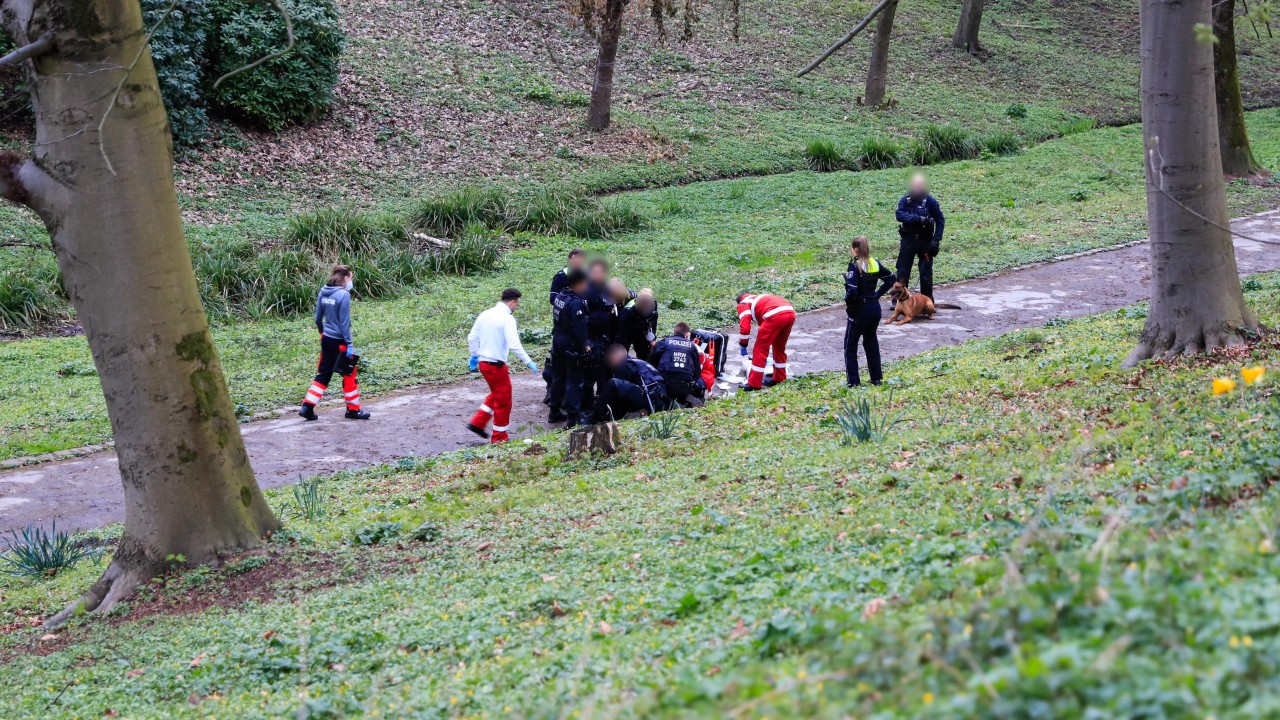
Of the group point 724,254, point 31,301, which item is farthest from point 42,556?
point 724,254

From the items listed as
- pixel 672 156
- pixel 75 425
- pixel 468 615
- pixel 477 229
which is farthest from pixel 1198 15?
pixel 672 156

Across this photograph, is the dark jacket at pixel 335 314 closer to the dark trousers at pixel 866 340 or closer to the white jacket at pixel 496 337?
the white jacket at pixel 496 337

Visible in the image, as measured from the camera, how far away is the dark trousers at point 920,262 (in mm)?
14953

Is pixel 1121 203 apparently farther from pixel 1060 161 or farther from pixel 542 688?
pixel 542 688

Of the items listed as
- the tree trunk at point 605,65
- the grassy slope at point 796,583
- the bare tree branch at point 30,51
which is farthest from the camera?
the tree trunk at point 605,65

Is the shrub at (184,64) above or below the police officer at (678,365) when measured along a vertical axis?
above

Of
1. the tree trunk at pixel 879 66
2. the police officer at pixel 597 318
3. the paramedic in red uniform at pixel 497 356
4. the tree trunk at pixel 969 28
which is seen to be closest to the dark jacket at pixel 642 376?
the police officer at pixel 597 318

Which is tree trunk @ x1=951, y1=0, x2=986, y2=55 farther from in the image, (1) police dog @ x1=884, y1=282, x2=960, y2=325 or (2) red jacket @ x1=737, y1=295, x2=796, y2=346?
(2) red jacket @ x1=737, y1=295, x2=796, y2=346

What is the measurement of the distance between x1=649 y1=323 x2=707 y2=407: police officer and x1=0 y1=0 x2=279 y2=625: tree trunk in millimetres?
5270

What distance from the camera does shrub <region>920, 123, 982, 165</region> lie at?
2591cm

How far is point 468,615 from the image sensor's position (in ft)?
19.0

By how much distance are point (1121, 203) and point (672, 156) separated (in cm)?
978

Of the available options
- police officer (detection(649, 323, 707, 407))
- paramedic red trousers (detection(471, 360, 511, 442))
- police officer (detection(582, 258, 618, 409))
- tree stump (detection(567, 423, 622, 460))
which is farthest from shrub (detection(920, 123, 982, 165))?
tree stump (detection(567, 423, 622, 460))

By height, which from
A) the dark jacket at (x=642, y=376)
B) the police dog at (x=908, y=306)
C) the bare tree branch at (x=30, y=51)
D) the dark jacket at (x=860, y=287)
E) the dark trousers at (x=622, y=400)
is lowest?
the dark trousers at (x=622, y=400)
